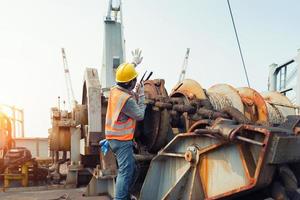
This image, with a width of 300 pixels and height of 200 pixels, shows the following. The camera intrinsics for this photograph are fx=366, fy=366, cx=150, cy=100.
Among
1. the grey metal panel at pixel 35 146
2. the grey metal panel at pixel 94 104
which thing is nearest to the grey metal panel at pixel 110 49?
the grey metal panel at pixel 35 146

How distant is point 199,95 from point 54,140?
142 inches

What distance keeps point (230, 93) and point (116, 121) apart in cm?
174

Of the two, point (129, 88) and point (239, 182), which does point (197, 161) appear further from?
point (129, 88)

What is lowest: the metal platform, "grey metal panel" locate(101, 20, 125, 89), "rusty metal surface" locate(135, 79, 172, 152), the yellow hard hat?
the metal platform

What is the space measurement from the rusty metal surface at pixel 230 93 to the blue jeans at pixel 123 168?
1.56 m

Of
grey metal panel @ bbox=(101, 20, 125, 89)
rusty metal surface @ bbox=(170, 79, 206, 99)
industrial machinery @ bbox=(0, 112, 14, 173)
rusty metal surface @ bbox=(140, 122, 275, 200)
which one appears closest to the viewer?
rusty metal surface @ bbox=(140, 122, 275, 200)

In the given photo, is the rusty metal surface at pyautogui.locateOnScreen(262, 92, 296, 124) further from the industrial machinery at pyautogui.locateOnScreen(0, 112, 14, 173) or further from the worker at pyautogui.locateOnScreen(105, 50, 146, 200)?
the industrial machinery at pyautogui.locateOnScreen(0, 112, 14, 173)

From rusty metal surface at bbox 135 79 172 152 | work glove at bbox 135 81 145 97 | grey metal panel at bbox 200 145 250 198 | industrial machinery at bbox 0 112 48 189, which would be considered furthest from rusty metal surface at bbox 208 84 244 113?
industrial machinery at bbox 0 112 48 189

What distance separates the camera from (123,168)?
3.82 metres

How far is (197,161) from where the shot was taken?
334cm

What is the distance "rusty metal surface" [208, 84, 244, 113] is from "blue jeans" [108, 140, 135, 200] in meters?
1.56

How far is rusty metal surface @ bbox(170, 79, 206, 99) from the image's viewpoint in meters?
4.43

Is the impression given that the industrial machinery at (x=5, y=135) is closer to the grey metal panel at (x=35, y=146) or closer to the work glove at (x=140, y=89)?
the grey metal panel at (x=35, y=146)

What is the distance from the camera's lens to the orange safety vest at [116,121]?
12.5 feet
